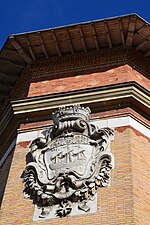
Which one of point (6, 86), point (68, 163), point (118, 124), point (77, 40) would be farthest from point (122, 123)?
point (6, 86)

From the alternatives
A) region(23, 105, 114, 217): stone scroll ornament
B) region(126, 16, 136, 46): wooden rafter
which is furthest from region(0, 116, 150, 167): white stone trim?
region(126, 16, 136, 46): wooden rafter

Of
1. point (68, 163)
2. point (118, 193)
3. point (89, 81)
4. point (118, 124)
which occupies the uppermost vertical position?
point (89, 81)

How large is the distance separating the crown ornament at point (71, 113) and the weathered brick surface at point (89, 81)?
1.17 m

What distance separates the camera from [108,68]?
13344mm

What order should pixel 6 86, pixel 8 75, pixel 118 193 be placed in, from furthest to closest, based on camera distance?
pixel 6 86 < pixel 8 75 < pixel 118 193

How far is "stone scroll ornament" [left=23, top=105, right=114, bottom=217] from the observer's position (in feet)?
34.1

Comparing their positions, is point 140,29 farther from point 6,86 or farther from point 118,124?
point 6,86

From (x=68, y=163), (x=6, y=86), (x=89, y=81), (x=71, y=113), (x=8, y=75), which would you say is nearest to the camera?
(x=68, y=163)

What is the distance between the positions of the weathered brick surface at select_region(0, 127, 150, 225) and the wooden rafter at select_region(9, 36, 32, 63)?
308 centimetres

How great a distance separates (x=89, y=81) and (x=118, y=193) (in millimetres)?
3687

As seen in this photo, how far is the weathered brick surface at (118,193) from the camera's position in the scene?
9.91 metres

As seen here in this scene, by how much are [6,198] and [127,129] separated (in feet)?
9.31

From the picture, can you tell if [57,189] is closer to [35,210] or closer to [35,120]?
[35,210]

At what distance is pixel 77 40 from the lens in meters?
13.6
